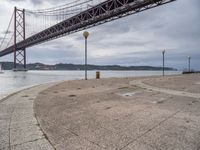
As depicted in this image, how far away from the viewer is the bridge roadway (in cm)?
2681

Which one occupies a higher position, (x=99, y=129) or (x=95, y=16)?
(x=95, y=16)

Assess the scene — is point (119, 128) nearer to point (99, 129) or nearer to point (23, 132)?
point (99, 129)

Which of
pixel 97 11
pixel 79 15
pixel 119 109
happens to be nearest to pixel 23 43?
pixel 79 15

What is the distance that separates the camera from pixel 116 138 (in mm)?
2980

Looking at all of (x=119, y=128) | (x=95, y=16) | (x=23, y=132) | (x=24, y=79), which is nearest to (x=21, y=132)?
(x=23, y=132)

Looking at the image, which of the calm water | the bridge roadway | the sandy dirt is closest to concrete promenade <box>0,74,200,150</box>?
the sandy dirt

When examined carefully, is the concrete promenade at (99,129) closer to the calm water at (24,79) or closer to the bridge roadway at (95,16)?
the calm water at (24,79)

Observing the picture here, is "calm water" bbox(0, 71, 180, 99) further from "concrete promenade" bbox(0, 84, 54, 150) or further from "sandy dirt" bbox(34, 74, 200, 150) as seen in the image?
"sandy dirt" bbox(34, 74, 200, 150)

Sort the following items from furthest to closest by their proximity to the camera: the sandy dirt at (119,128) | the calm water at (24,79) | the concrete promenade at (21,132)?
1. the calm water at (24,79)
2. the sandy dirt at (119,128)
3. the concrete promenade at (21,132)

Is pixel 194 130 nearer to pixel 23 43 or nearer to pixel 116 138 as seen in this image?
pixel 116 138

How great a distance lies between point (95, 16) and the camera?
36125mm

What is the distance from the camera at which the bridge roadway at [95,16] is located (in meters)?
26.8

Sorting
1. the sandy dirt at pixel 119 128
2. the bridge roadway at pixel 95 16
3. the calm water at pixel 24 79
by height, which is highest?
the bridge roadway at pixel 95 16

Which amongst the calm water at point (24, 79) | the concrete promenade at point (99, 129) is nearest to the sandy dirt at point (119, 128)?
the concrete promenade at point (99, 129)
